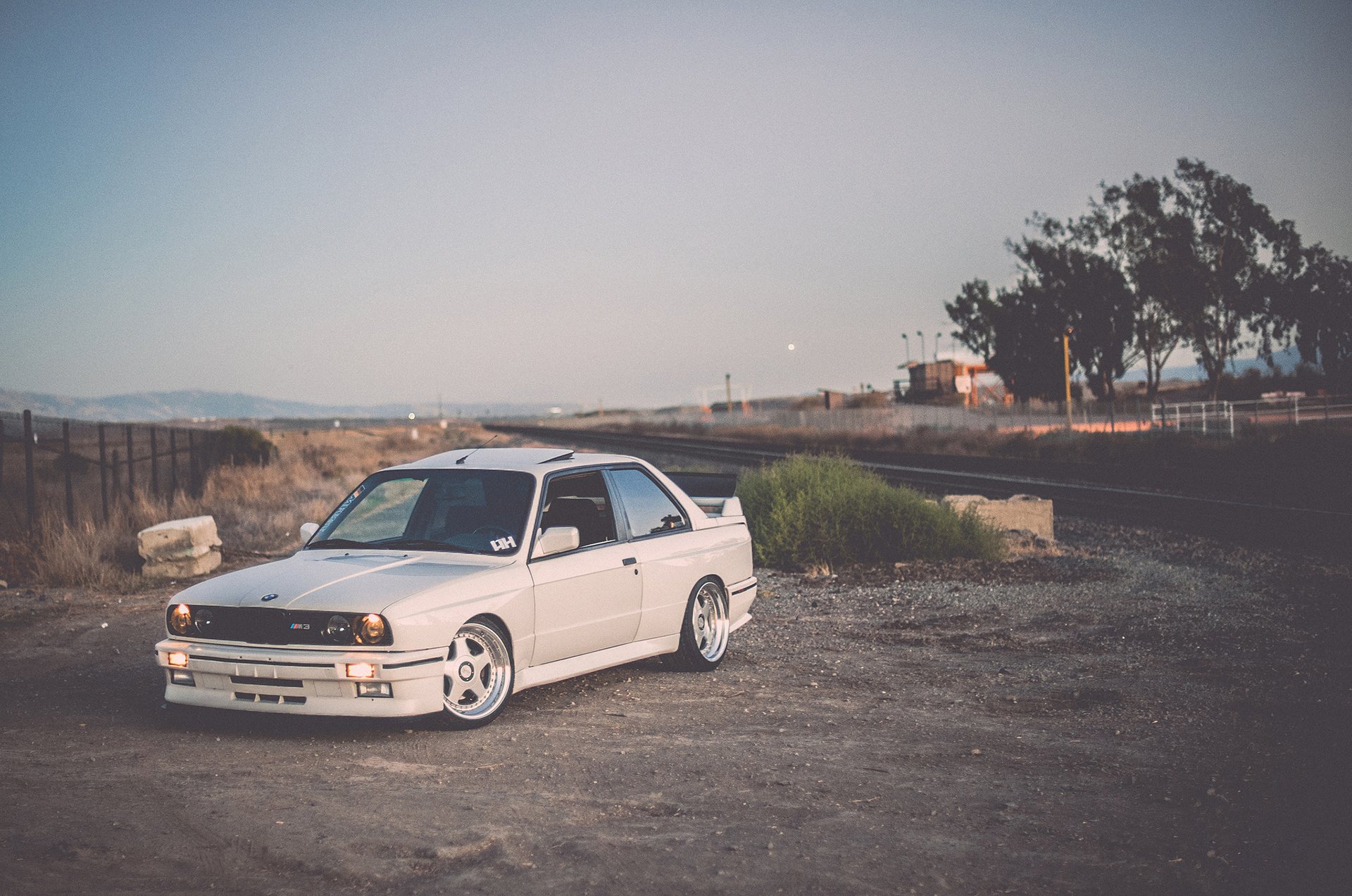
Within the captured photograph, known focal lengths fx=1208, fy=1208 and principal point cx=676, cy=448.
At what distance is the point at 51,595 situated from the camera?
12.8 m

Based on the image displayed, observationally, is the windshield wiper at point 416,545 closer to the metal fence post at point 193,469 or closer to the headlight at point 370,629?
the headlight at point 370,629

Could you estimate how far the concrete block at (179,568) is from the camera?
1394cm

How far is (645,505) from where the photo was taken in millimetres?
8117

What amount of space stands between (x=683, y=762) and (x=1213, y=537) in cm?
1367

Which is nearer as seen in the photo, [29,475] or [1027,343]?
[29,475]

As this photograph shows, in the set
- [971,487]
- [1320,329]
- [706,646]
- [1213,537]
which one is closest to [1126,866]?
[706,646]

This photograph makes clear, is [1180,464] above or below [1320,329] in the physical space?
below

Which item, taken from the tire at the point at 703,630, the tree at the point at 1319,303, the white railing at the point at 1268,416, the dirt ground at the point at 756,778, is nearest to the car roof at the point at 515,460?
the tire at the point at 703,630

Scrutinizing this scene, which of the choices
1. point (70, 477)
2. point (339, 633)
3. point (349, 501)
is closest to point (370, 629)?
point (339, 633)

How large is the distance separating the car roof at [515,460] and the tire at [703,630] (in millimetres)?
1077

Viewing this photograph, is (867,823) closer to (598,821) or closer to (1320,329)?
(598,821)

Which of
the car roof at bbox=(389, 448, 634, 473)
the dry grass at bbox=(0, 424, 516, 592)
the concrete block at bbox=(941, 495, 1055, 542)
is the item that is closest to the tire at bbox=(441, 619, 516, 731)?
the car roof at bbox=(389, 448, 634, 473)

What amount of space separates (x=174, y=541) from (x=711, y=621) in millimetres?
8319

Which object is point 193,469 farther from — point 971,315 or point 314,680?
point 971,315
